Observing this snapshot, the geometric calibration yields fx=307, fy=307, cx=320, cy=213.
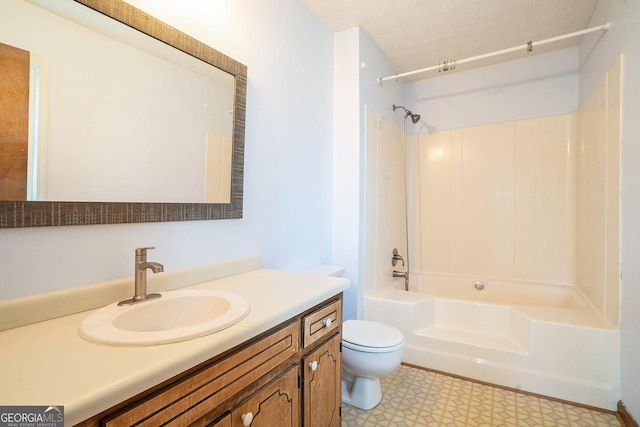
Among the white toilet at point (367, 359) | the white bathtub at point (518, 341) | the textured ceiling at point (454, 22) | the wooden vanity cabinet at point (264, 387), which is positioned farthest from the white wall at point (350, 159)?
the wooden vanity cabinet at point (264, 387)

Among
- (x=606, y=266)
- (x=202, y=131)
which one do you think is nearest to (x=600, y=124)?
(x=606, y=266)

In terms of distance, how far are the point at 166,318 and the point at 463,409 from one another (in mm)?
1708

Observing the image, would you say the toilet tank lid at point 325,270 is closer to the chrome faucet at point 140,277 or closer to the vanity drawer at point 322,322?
the vanity drawer at point 322,322

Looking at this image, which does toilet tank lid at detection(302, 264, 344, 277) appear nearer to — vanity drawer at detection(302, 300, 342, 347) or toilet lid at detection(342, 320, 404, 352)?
toilet lid at detection(342, 320, 404, 352)

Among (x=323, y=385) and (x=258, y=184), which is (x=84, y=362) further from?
(x=258, y=184)

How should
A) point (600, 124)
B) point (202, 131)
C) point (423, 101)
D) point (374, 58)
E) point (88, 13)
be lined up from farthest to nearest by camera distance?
point (423, 101) → point (374, 58) → point (600, 124) → point (202, 131) → point (88, 13)

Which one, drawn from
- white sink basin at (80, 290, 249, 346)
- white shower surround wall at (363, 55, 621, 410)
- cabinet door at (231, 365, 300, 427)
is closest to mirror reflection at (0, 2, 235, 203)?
white sink basin at (80, 290, 249, 346)

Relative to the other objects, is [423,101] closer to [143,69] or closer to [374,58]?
[374,58]

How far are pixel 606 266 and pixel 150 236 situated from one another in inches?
98.7

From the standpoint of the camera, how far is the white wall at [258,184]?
0.91 m

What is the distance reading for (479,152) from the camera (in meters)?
2.99

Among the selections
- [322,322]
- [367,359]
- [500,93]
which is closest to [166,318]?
[322,322]

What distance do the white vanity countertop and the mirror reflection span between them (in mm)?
394

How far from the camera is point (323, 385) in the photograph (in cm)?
124
